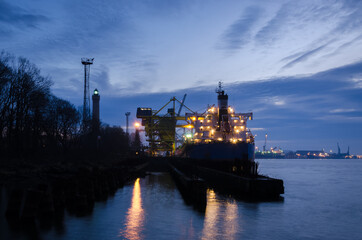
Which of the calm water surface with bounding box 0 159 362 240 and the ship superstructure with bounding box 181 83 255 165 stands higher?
the ship superstructure with bounding box 181 83 255 165

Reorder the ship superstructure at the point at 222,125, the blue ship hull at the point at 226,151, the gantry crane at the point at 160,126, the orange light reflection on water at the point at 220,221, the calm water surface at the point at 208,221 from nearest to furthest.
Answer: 1. the calm water surface at the point at 208,221
2. the orange light reflection on water at the point at 220,221
3. the blue ship hull at the point at 226,151
4. the ship superstructure at the point at 222,125
5. the gantry crane at the point at 160,126

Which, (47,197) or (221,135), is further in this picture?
(221,135)

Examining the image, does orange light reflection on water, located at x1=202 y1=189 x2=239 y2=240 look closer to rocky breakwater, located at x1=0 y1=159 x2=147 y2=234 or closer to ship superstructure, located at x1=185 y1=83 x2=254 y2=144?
rocky breakwater, located at x1=0 y1=159 x2=147 y2=234

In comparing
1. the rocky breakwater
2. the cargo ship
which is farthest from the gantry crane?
the rocky breakwater

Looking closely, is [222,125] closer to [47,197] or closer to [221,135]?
[221,135]

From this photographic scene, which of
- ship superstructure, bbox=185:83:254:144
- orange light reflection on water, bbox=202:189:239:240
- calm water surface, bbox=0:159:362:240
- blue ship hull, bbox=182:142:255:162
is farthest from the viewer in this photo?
ship superstructure, bbox=185:83:254:144

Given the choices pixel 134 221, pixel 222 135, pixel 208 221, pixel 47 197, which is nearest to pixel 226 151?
pixel 222 135

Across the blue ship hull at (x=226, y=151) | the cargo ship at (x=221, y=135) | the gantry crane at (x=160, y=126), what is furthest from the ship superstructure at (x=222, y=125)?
the gantry crane at (x=160, y=126)

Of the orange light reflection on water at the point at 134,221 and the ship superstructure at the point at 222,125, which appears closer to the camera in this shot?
the orange light reflection on water at the point at 134,221

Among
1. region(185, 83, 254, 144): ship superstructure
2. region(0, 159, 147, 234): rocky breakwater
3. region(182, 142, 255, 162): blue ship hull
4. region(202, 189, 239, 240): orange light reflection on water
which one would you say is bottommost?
region(202, 189, 239, 240): orange light reflection on water

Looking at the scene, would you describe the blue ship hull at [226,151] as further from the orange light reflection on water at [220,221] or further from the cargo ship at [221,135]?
the orange light reflection on water at [220,221]

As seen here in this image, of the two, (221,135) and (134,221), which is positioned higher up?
(221,135)

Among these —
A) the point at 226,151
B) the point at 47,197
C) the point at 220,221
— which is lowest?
the point at 220,221

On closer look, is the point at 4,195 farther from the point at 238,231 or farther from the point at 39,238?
the point at 238,231
